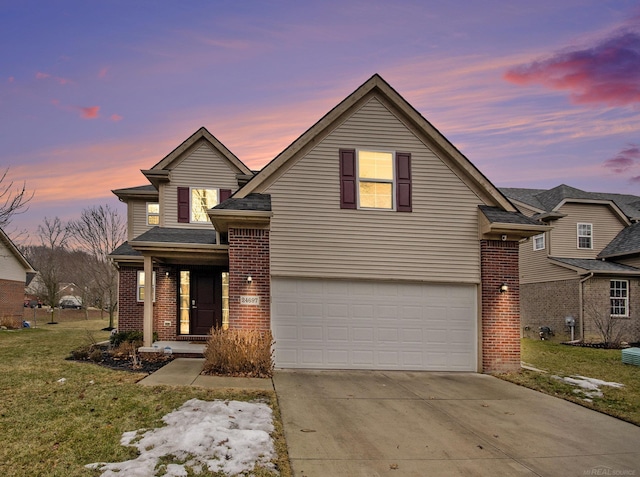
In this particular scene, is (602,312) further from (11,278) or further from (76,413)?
(11,278)

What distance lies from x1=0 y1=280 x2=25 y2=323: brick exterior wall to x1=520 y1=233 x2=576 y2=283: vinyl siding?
29.8 meters

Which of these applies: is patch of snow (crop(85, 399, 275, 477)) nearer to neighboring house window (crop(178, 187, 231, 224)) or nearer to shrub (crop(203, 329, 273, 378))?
shrub (crop(203, 329, 273, 378))

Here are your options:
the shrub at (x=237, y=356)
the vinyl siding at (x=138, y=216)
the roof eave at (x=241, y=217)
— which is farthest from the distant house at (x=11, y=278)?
the shrub at (x=237, y=356)

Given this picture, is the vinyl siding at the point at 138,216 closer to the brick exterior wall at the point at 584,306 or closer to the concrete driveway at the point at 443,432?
the concrete driveway at the point at 443,432

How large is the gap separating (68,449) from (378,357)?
763cm

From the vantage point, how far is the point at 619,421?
300 inches

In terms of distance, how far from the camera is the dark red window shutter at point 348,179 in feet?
38.1

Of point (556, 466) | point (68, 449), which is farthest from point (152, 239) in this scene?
point (556, 466)

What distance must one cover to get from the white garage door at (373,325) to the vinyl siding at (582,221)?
46.6 ft

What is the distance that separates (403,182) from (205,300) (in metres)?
8.43

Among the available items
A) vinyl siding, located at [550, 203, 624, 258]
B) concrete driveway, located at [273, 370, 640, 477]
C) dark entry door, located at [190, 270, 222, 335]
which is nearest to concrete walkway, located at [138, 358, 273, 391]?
concrete driveway, located at [273, 370, 640, 477]

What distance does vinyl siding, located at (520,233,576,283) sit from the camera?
22406 mm

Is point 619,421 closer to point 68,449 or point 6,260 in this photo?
point 68,449

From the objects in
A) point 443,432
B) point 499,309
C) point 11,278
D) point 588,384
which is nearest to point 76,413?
point 443,432
